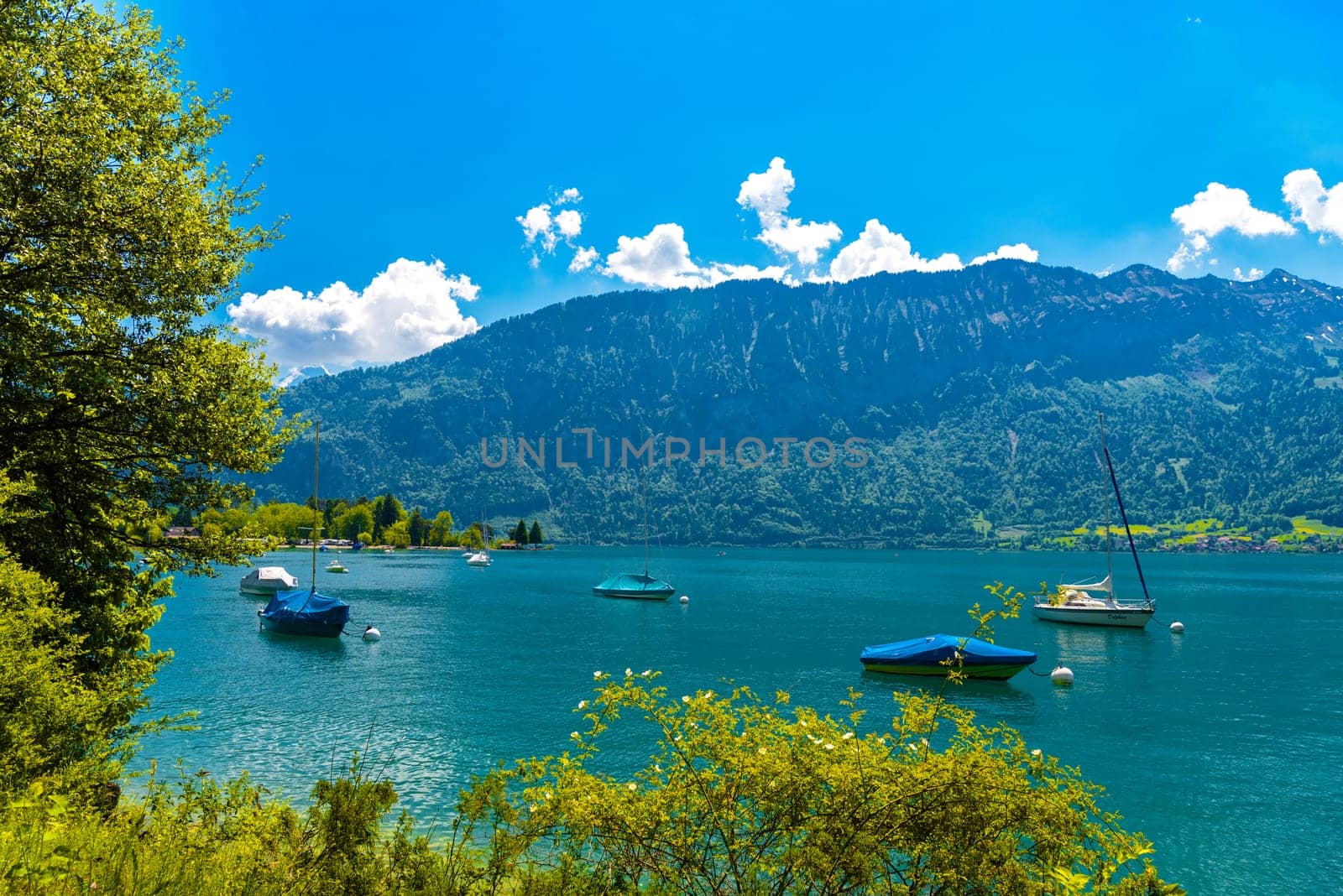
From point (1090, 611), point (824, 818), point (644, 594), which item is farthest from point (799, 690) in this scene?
point (644, 594)

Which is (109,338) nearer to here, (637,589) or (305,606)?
(305,606)

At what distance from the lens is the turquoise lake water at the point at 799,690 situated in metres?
25.4

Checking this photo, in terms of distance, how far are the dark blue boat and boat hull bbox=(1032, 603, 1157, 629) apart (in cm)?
6978

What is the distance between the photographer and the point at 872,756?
8.09 meters

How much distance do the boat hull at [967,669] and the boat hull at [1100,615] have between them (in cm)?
3657

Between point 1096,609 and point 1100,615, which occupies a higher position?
point 1096,609

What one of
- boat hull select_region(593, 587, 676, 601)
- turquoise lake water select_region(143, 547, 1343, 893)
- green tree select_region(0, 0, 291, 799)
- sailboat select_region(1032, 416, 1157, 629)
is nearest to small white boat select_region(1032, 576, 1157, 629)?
sailboat select_region(1032, 416, 1157, 629)

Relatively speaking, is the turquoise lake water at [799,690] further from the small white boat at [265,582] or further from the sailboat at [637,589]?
the small white boat at [265,582]

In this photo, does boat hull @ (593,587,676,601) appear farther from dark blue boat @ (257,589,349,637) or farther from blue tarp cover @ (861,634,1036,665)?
blue tarp cover @ (861,634,1036,665)

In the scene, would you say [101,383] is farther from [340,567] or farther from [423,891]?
[340,567]

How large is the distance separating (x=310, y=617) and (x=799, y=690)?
40947mm

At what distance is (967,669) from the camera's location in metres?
45.4

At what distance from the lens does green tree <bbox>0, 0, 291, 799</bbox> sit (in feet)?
38.7

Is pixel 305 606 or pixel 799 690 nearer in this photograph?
pixel 799 690
